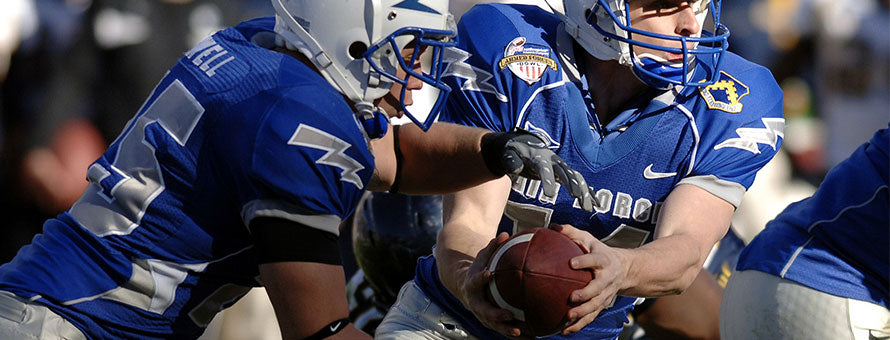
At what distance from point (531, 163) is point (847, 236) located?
1251 mm

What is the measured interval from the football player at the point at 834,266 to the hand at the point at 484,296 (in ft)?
3.48

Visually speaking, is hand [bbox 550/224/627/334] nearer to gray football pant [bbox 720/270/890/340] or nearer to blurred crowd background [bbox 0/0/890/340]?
gray football pant [bbox 720/270/890/340]

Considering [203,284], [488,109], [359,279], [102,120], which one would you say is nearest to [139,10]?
[102,120]

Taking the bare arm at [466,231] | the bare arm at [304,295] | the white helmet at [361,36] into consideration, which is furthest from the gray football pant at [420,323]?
the bare arm at [304,295]

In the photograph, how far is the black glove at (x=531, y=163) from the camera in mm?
3156

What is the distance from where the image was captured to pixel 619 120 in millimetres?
3770

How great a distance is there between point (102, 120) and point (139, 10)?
64cm

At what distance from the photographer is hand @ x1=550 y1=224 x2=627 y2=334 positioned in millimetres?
3123

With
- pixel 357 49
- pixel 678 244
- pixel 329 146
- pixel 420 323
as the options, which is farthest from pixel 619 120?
pixel 329 146

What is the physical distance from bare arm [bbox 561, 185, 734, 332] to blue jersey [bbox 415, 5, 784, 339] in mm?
72

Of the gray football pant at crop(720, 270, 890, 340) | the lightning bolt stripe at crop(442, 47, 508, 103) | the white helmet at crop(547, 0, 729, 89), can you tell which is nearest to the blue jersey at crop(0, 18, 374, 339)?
the lightning bolt stripe at crop(442, 47, 508, 103)

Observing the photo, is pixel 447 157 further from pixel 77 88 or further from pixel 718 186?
pixel 77 88

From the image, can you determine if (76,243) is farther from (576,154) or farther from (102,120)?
(102,120)

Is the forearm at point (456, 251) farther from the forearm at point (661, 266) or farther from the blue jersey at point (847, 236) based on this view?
the blue jersey at point (847, 236)
